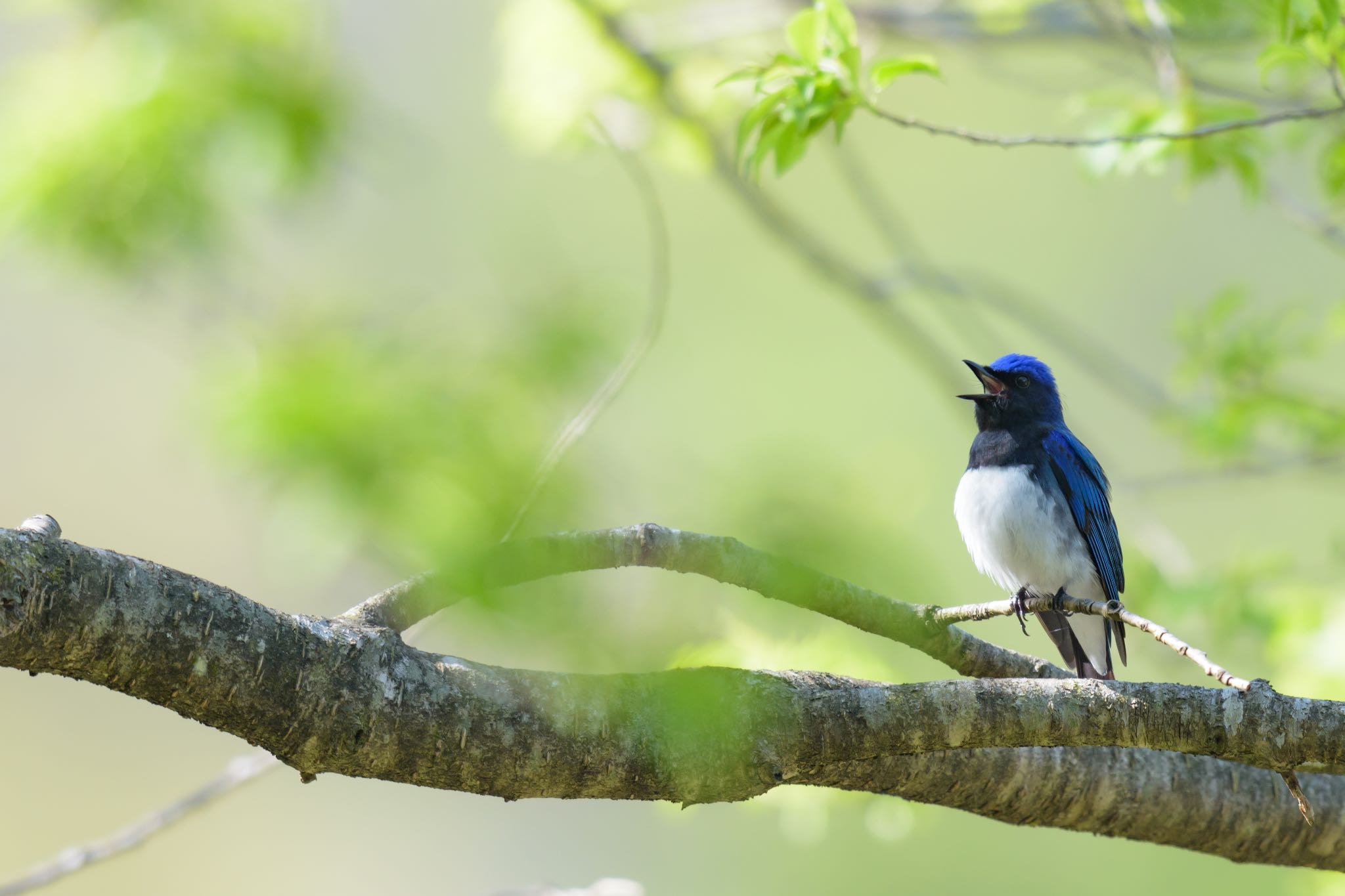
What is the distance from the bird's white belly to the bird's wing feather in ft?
0.13

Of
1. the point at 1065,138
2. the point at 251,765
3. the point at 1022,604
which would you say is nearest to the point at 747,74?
the point at 1065,138

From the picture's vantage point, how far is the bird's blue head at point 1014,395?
15.1ft

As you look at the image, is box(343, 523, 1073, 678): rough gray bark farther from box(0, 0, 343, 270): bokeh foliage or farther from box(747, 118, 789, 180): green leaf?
box(0, 0, 343, 270): bokeh foliage

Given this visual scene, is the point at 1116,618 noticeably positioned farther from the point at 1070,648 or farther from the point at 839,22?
the point at 1070,648

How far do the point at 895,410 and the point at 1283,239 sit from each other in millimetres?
5234

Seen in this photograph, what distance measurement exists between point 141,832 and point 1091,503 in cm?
343

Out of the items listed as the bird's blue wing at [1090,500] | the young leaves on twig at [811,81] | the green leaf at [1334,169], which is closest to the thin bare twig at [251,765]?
the young leaves on twig at [811,81]

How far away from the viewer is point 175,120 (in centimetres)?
555

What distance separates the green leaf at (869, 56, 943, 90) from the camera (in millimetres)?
2834

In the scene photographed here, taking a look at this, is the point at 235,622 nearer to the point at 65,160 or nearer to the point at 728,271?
the point at 65,160

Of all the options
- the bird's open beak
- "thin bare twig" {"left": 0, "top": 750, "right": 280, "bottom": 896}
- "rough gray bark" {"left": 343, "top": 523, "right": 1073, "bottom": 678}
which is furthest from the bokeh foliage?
"rough gray bark" {"left": 343, "top": 523, "right": 1073, "bottom": 678}

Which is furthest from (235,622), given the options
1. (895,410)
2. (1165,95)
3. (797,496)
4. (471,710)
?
(895,410)

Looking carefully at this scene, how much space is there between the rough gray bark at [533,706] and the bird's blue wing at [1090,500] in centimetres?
198

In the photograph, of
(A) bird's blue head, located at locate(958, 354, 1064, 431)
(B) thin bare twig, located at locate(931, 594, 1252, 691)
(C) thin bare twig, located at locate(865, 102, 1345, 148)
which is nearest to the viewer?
(B) thin bare twig, located at locate(931, 594, 1252, 691)
